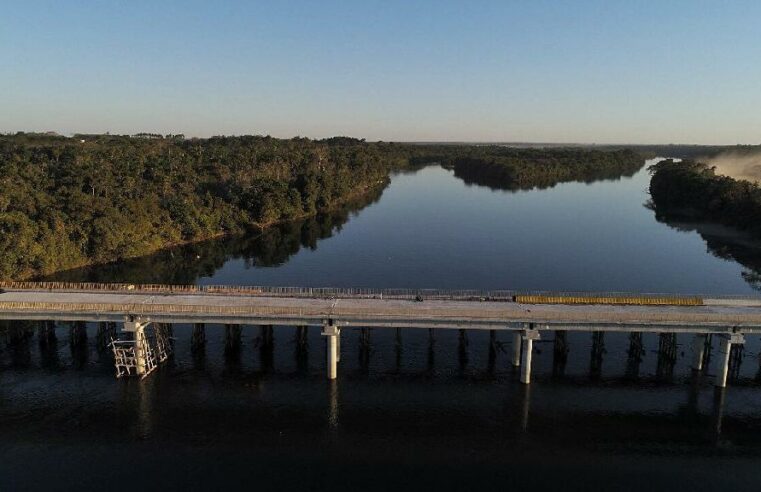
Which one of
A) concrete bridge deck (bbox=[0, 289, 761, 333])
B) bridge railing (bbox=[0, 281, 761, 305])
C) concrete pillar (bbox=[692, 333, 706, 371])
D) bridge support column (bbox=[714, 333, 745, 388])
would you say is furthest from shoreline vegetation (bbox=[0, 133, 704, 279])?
bridge support column (bbox=[714, 333, 745, 388])

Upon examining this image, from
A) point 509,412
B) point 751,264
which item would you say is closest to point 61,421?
point 509,412

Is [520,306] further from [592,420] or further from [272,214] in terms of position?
[272,214]

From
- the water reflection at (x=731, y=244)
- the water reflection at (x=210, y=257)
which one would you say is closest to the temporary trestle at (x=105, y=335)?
the water reflection at (x=210, y=257)

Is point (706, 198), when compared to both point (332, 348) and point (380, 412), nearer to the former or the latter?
point (332, 348)

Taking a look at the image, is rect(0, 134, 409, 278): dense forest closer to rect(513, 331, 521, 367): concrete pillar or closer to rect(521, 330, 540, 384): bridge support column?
rect(513, 331, 521, 367): concrete pillar

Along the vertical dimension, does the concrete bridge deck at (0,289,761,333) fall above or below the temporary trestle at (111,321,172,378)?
above
